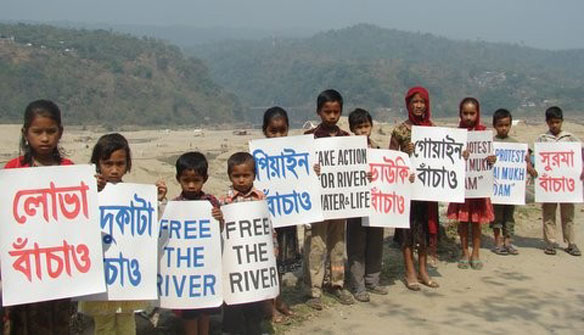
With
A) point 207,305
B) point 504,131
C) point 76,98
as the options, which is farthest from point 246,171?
point 76,98

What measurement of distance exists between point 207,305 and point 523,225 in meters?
7.15

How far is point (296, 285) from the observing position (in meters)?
6.91

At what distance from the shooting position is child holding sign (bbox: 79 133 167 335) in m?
4.32

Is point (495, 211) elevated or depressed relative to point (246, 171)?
depressed

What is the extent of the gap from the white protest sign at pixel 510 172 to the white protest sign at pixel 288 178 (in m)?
3.58

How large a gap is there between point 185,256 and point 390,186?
2560 millimetres

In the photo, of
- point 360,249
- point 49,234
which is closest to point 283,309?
point 360,249

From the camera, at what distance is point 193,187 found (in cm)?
467

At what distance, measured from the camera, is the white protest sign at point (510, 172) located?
27.2ft

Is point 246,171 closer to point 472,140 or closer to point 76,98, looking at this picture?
point 472,140

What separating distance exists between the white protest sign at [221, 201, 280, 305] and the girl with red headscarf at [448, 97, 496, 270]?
347cm

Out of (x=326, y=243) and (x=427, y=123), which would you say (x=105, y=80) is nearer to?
(x=427, y=123)

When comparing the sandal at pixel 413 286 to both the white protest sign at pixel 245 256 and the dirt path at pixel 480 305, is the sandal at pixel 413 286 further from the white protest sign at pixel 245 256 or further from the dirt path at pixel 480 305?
the white protest sign at pixel 245 256

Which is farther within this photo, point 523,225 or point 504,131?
point 523,225
